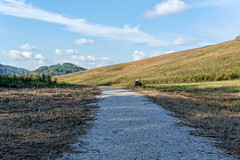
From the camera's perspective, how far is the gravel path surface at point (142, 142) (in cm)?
479

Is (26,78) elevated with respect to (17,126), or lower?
elevated

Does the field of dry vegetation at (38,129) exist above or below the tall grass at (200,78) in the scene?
below

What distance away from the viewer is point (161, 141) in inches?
225

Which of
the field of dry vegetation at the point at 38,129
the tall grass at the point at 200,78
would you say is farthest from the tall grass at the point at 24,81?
the tall grass at the point at 200,78

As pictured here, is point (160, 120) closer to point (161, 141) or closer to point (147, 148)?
point (161, 141)

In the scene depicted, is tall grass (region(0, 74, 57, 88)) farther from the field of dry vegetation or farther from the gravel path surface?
the gravel path surface

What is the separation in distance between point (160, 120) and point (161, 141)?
7.69 feet

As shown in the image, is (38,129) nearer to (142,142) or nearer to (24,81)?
(142,142)

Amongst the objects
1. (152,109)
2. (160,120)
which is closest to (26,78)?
(152,109)

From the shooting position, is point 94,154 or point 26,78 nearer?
point 94,154

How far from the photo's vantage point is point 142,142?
5641mm

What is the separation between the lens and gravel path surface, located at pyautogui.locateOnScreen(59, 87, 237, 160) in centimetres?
479

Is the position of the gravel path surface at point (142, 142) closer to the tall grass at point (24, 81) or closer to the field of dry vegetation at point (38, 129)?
the field of dry vegetation at point (38, 129)

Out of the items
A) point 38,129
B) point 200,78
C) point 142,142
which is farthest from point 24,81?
point 200,78
